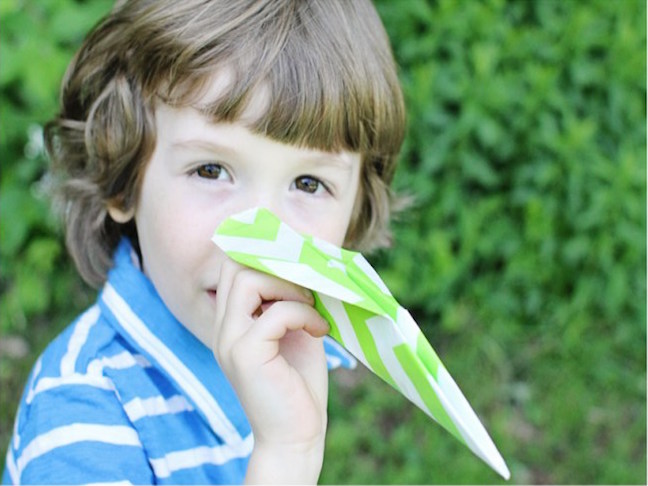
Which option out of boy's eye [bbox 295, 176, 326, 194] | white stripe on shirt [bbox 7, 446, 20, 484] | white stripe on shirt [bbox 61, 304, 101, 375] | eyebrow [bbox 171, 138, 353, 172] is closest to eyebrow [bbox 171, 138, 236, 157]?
eyebrow [bbox 171, 138, 353, 172]

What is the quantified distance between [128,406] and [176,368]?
12 cm

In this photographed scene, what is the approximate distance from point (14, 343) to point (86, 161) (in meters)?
1.24

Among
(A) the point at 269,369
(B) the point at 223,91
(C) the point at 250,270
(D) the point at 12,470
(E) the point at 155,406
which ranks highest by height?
(B) the point at 223,91

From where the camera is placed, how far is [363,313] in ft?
3.84

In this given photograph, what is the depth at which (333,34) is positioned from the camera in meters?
1.60

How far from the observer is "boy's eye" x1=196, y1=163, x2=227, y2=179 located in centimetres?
150

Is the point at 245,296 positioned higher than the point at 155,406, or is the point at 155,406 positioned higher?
the point at 245,296

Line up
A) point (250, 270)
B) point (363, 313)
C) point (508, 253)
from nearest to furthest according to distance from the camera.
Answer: point (363, 313)
point (250, 270)
point (508, 253)

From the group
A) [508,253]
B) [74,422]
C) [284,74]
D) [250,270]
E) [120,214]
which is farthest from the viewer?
[508,253]

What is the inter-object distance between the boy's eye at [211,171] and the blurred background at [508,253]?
1359mm

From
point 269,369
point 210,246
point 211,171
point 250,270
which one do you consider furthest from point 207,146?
point 269,369

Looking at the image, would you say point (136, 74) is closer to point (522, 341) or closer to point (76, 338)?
point (76, 338)

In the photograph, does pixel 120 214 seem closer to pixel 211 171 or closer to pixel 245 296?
pixel 211 171

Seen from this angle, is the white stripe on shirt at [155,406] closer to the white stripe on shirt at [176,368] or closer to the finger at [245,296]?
the white stripe on shirt at [176,368]
